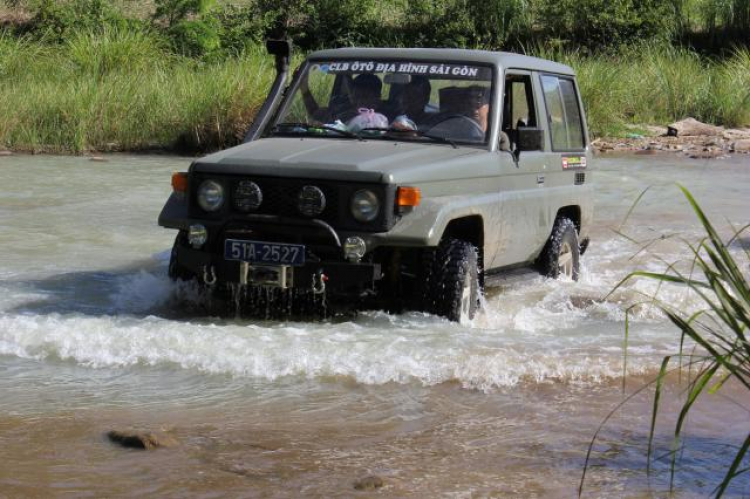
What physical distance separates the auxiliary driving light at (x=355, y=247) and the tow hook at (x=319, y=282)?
18 cm

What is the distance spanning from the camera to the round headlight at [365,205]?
656cm

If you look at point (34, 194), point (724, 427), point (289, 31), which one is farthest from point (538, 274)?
point (289, 31)

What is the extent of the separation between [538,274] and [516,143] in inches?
44.6

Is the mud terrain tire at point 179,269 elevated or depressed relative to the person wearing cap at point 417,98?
depressed

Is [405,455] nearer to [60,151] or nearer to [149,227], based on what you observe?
[149,227]

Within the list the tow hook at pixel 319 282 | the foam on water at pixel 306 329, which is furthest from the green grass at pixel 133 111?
Answer: the tow hook at pixel 319 282

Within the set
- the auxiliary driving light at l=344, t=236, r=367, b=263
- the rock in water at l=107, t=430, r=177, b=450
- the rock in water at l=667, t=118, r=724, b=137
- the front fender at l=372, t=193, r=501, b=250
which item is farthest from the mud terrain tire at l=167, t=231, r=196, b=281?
the rock in water at l=667, t=118, r=724, b=137

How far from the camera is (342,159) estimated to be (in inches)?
266

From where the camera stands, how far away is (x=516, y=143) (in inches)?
305

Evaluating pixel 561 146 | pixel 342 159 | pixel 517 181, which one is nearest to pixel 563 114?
pixel 561 146

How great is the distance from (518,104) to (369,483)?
4.18 m

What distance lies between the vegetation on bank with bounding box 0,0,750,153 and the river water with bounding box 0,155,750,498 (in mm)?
10032

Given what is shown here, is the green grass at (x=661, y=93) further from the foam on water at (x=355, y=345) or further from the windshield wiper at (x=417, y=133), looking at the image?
the windshield wiper at (x=417, y=133)

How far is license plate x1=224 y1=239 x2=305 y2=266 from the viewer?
21.7 feet
